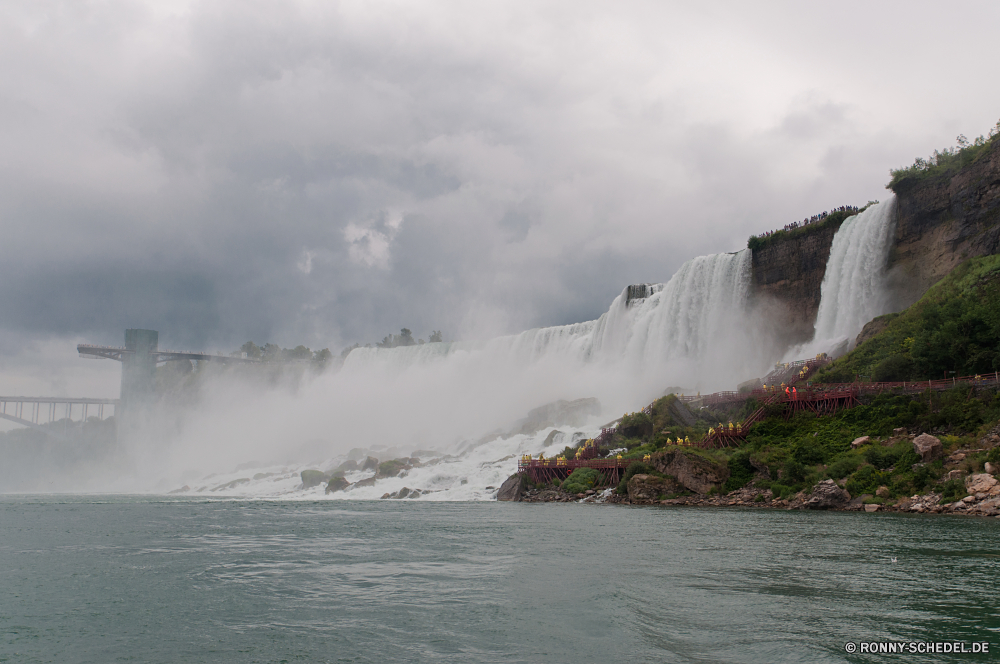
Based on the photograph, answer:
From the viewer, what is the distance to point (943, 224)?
43438mm

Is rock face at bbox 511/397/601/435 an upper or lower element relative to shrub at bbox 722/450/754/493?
upper

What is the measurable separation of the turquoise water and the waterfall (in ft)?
90.2

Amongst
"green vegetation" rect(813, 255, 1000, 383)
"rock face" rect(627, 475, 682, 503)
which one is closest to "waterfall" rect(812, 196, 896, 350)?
"green vegetation" rect(813, 255, 1000, 383)

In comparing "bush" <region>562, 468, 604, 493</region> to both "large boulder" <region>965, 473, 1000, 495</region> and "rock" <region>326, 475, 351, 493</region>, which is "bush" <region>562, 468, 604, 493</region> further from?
"large boulder" <region>965, 473, 1000, 495</region>

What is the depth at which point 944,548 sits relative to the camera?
15.6 m

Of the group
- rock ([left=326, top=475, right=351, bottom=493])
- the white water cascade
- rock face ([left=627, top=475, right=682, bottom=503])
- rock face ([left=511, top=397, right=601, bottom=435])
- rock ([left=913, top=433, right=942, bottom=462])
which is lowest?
rock ([left=326, top=475, right=351, bottom=493])

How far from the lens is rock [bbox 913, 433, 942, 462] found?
26.3 meters

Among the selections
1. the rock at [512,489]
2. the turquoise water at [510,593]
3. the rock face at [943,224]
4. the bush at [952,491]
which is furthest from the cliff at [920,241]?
the rock at [512,489]

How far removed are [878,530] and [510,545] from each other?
1075cm

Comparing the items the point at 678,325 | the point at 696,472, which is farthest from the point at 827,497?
the point at 678,325

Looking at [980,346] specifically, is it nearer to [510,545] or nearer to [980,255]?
[980,255]

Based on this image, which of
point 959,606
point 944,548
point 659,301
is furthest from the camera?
point 659,301

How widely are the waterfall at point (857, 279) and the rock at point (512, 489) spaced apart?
23516 mm

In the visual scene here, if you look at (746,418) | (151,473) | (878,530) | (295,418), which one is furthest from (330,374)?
(878,530)
